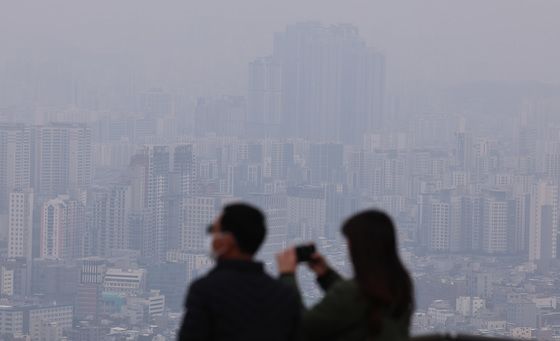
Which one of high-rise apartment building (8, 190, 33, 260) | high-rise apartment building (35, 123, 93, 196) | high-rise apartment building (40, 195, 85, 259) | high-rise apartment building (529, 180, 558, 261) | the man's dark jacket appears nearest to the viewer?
the man's dark jacket

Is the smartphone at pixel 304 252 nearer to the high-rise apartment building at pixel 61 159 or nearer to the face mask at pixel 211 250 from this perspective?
the face mask at pixel 211 250

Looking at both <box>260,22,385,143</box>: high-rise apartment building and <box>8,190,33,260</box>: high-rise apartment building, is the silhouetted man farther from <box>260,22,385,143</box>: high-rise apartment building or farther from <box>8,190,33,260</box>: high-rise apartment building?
<box>260,22,385,143</box>: high-rise apartment building

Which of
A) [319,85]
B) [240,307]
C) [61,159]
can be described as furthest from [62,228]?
[240,307]

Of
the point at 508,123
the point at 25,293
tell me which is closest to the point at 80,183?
the point at 25,293

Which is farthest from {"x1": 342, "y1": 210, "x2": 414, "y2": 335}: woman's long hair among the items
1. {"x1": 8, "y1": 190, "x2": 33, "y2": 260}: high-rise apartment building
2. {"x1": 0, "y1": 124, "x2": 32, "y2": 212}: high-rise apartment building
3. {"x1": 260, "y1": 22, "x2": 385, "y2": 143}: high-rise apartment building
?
{"x1": 260, "y1": 22, "x2": 385, "y2": 143}: high-rise apartment building

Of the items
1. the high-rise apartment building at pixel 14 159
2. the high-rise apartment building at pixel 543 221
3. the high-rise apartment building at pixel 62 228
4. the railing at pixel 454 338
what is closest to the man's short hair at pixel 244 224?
the railing at pixel 454 338

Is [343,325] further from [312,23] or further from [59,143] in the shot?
[312,23]
